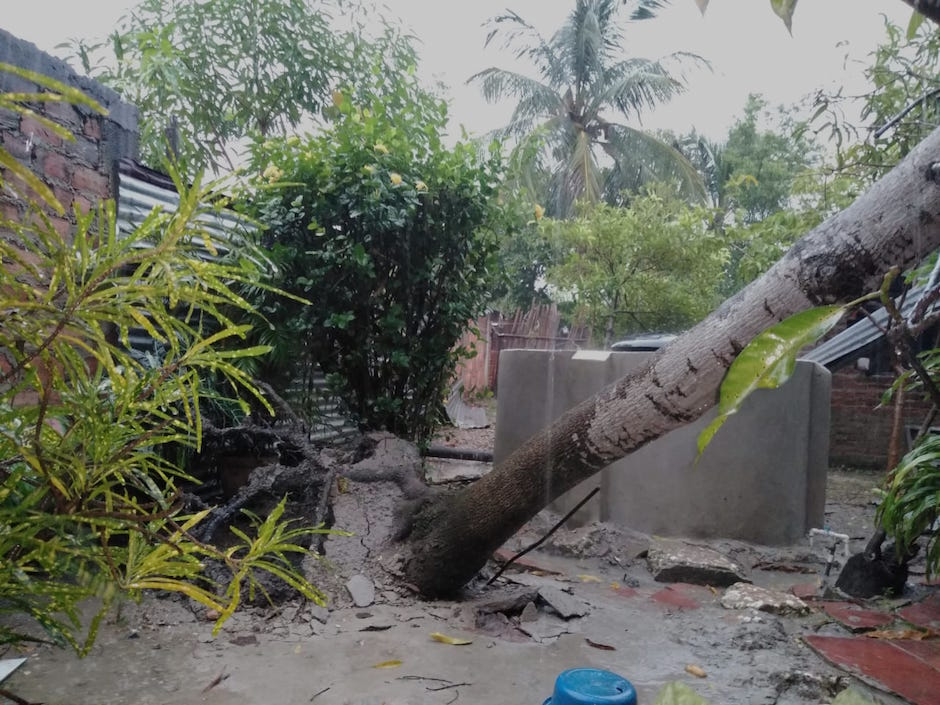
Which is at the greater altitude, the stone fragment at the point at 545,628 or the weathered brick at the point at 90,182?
the weathered brick at the point at 90,182

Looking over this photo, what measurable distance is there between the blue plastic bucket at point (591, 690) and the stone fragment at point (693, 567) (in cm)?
197

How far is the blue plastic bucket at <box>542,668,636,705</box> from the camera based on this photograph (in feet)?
3.60

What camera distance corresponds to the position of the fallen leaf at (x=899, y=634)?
7.72ft

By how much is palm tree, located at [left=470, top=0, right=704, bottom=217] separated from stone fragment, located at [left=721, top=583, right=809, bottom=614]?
1871 millimetres

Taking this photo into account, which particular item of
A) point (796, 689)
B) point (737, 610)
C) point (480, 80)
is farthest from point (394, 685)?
point (480, 80)

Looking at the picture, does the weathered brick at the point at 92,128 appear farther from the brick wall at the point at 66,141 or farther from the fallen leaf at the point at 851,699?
the fallen leaf at the point at 851,699

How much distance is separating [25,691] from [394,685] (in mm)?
931

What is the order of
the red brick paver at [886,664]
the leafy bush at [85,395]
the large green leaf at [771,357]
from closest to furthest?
the large green leaf at [771,357] < the leafy bush at [85,395] < the red brick paver at [886,664]

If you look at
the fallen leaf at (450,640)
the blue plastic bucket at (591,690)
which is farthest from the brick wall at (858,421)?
the blue plastic bucket at (591,690)

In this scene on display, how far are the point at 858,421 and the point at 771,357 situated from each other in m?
5.82

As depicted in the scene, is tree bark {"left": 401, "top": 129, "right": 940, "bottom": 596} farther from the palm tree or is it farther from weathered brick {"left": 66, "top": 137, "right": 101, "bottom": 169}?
weathered brick {"left": 66, "top": 137, "right": 101, "bottom": 169}

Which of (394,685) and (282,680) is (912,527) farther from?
(282,680)

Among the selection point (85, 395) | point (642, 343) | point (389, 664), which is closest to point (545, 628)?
point (389, 664)

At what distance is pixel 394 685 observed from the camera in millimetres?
1885
